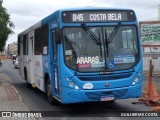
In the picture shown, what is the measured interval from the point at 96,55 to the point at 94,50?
0.51 feet

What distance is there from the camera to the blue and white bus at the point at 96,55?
1109 cm

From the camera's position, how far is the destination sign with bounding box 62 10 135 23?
11422mm

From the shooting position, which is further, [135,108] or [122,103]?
[122,103]

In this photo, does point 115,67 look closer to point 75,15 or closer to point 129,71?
point 129,71

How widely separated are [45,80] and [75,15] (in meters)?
3.54

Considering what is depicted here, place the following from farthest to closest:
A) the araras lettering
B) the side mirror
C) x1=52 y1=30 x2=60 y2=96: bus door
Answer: x1=52 y1=30 x2=60 y2=96: bus door
the side mirror
the araras lettering

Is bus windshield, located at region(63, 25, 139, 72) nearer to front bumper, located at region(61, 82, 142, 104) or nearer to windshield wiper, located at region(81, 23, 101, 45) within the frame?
windshield wiper, located at region(81, 23, 101, 45)

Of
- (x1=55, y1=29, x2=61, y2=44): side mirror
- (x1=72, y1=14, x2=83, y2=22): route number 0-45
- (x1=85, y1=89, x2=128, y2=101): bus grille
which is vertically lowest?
(x1=85, y1=89, x2=128, y2=101): bus grille

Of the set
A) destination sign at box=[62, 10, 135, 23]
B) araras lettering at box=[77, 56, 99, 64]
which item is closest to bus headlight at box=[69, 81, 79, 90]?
araras lettering at box=[77, 56, 99, 64]

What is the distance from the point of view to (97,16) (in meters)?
11.6

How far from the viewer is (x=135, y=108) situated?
12.4 m

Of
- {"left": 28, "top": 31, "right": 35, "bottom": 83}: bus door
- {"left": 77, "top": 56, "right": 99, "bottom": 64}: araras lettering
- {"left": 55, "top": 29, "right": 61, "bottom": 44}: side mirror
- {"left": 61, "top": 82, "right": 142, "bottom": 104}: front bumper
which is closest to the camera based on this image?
{"left": 61, "top": 82, "right": 142, "bottom": 104}: front bumper

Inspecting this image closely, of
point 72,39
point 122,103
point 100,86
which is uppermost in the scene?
point 72,39

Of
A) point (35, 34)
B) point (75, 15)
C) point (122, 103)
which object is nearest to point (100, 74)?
point (75, 15)
